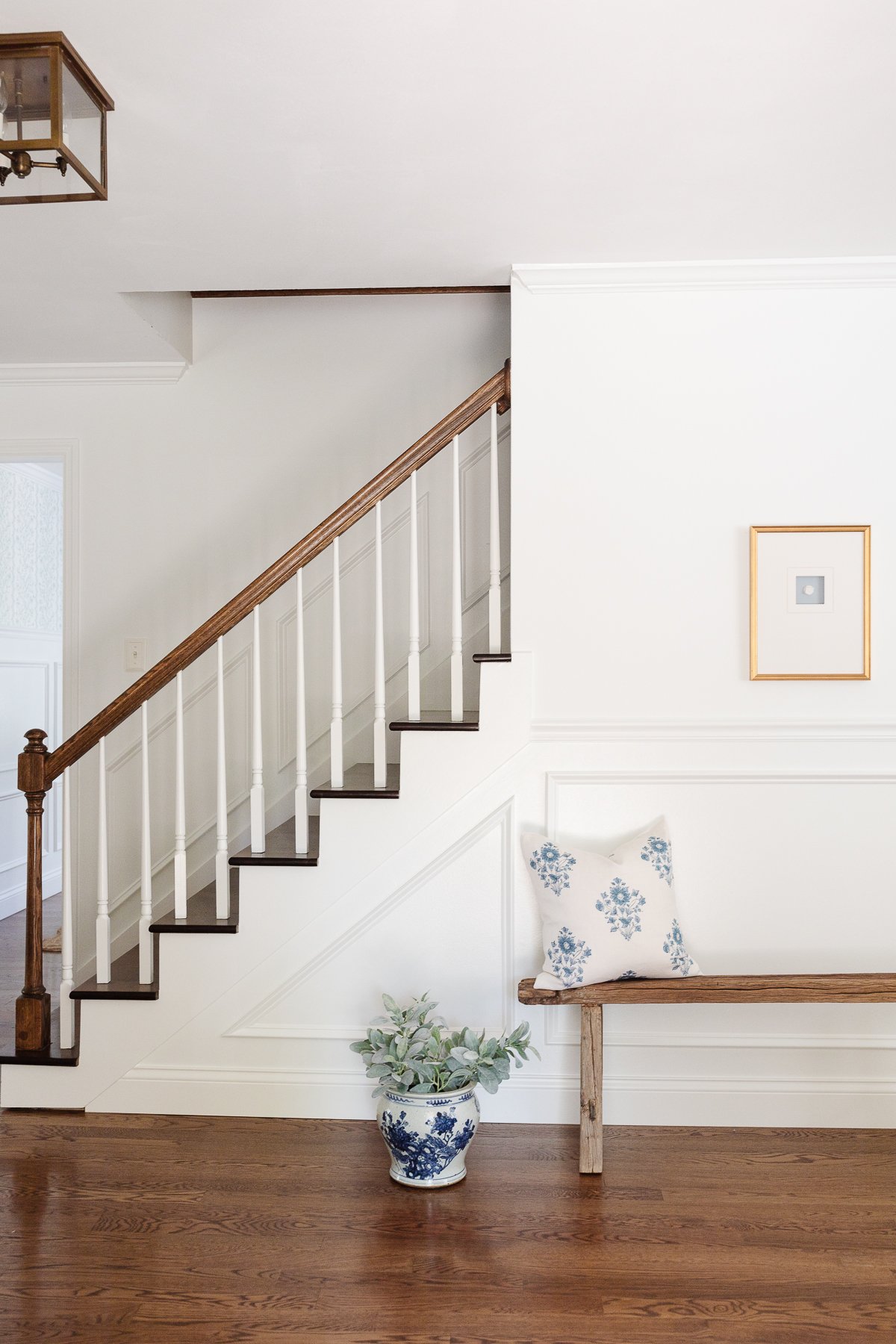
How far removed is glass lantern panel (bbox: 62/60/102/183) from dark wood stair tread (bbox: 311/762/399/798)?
1.71 m

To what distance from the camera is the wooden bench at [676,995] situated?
272cm

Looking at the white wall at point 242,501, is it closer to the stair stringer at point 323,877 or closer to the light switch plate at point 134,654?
the light switch plate at point 134,654

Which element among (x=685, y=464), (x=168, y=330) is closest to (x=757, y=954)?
(x=685, y=464)

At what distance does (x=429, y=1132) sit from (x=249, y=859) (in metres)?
0.92

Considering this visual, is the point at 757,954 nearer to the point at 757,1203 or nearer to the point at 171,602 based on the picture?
the point at 757,1203

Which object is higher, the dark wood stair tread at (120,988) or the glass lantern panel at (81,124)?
the glass lantern panel at (81,124)

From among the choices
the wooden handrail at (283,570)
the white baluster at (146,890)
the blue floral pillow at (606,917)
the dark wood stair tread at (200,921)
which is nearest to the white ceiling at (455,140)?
the wooden handrail at (283,570)

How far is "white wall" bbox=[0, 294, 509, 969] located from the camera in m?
3.89

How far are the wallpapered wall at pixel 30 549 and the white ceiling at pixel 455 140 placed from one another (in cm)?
269

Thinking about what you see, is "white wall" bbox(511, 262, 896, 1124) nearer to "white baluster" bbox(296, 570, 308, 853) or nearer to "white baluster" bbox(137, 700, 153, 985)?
"white baluster" bbox(296, 570, 308, 853)

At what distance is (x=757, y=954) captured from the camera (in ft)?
10.1

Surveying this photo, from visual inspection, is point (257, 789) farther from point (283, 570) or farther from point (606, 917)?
point (606, 917)

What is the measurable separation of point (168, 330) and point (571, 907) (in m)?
2.37

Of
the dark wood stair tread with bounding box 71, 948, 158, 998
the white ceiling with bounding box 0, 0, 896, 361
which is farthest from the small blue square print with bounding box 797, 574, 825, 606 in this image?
the dark wood stair tread with bounding box 71, 948, 158, 998
